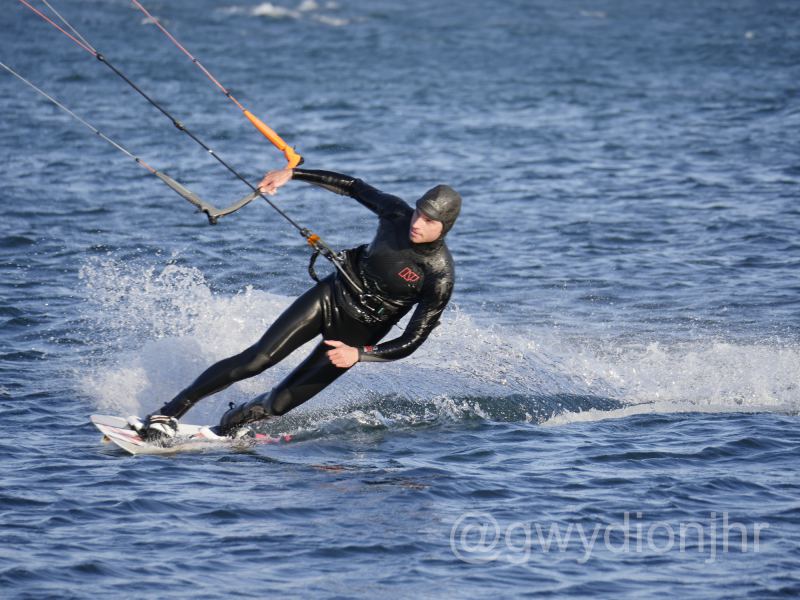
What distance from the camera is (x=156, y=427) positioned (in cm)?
875

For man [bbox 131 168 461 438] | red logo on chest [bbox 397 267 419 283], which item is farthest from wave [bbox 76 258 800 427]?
red logo on chest [bbox 397 267 419 283]

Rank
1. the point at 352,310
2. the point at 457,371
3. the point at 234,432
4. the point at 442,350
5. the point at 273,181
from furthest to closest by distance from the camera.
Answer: the point at 442,350
the point at 457,371
the point at 234,432
the point at 352,310
the point at 273,181

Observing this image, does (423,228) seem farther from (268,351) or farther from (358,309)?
(268,351)

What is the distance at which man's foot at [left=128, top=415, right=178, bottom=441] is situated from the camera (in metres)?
8.76

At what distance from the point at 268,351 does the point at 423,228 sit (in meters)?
1.48

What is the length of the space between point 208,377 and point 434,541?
7.50 feet

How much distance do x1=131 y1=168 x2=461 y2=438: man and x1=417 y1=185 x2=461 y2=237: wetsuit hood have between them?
1.7 inches

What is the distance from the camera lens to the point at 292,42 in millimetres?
36531

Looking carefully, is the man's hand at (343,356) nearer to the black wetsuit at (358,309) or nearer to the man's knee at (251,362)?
the black wetsuit at (358,309)

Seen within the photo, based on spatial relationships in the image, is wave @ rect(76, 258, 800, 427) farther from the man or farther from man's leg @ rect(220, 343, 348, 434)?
the man

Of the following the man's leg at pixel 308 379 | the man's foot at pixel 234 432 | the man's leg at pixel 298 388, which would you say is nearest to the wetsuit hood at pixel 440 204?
the man's leg at pixel 308 379

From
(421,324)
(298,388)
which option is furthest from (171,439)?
(421,324)

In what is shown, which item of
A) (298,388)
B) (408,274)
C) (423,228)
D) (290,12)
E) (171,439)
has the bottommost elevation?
(171,439)

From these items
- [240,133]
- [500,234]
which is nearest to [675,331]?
[500,234]
